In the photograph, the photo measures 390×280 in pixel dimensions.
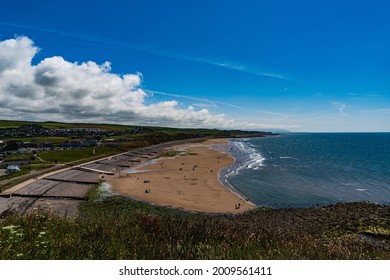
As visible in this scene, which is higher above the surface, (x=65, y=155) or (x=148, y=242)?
(x=148, y=242)

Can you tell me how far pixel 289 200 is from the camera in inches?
1465

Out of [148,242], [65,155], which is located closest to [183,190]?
[148,242]

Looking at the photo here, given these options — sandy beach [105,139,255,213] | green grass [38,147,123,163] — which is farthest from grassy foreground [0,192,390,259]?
green grass [38,147,123,163]

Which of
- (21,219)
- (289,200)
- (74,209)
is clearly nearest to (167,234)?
(21,219)

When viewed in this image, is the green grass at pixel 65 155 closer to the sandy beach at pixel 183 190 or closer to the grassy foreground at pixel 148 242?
the sandy beach at pixel 183 190

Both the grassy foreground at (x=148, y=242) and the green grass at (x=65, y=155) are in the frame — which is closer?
the grassy foreground at (x=148, y=242)

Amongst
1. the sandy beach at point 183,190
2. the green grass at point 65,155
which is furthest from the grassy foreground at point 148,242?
the green grass at point 65,155

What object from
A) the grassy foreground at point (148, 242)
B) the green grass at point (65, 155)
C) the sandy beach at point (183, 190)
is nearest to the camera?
the grassy foreground at point (148, 242)

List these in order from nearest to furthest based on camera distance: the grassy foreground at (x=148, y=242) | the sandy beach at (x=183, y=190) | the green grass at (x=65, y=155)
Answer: the grassy foreground at (x=148, y=242)
the sandy beach at (x=183, y=190)
the green grass at (x=65, y=155)

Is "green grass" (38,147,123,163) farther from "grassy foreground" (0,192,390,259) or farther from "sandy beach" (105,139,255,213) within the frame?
"grassy foreground" (0,192,390,259)

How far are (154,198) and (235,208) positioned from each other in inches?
451

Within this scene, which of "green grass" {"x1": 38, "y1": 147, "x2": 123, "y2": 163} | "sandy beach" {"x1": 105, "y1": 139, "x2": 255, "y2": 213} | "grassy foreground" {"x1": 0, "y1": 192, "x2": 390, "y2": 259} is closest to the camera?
"grassy foreground" {"x1": 0, "y1": 192, "x2": 390, "y2": 259}

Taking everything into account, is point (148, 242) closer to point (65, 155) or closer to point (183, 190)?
point (183, 190)

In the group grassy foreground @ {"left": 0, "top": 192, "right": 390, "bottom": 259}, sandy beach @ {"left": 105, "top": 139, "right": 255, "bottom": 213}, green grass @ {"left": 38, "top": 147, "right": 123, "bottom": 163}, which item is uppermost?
grassy foreground @ {"left": 0, "top": 192, "right": 390, "bottom": 259}
